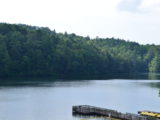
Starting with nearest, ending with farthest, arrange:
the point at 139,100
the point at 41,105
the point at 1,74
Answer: the point at 41,105 → the point at 139,100 → the point at 1,74

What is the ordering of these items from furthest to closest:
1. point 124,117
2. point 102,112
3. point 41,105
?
point 41,105 < point 102,112 < point 124,117

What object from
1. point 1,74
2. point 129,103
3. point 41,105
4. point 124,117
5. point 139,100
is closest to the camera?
point 124,117

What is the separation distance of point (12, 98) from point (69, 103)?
54.7 ft

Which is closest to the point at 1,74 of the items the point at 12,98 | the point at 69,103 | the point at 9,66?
the point at 9,66

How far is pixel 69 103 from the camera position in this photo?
95688mm

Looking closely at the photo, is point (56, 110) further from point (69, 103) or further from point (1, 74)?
point (1, 74)

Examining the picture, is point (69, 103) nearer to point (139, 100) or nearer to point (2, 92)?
point (139, 100)

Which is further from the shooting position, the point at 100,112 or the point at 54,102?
the point at 54,102

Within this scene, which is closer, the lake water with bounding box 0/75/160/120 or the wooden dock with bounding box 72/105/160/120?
the wooden dock with bounding box 72/105/160/120

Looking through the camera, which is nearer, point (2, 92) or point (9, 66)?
point (2, 92)

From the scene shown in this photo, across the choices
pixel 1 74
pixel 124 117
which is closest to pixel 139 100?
pixel 124 117

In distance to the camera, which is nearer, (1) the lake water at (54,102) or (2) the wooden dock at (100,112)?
(2) the wooden dock at (100,112)

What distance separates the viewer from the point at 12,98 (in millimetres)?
102750

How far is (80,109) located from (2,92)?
41041 millimetres
